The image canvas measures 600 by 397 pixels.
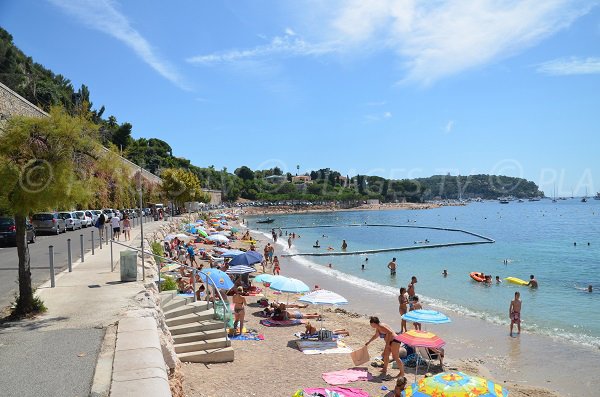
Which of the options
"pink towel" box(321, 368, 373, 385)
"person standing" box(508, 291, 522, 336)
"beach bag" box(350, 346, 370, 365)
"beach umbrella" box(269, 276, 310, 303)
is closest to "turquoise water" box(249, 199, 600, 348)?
"person standing" box(508, 291, 522, 336)

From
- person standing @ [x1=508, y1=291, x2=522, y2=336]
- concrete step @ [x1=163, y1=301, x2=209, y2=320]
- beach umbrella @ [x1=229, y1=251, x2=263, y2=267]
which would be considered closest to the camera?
concrete step @ [x1=163, y1=301, x2=209, y2=320]

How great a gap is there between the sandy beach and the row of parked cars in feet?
37.3

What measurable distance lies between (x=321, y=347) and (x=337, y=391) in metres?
3.47

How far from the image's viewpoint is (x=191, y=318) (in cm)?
1073

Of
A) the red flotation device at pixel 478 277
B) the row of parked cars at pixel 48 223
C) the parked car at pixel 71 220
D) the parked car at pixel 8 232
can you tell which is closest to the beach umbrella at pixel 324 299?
the row of parked cars at pixel 48 223

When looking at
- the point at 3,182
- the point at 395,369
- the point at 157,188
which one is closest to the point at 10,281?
the point at 3,182

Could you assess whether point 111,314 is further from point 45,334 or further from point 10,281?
point 10,281

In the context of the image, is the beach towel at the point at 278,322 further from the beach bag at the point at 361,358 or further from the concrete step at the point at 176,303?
the beach bag at the point at 361,358

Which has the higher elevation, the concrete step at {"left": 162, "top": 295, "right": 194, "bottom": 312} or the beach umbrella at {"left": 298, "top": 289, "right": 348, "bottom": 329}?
the concrete step at {"left": 162, "top": 295, "right": 194, "bottom": 312}

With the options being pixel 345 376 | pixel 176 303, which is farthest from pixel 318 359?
pixel 176 303

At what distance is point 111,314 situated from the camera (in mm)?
8086

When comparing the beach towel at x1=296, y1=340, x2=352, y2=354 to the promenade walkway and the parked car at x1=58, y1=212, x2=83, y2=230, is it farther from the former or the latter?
the parked car at x1=58, y1=212, x2=83, y2=230

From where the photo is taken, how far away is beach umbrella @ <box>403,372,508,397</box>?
6.89m

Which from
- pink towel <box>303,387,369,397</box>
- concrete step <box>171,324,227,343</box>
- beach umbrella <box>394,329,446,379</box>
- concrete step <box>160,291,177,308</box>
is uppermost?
concrete step <box>160,291,177,308</box>
